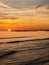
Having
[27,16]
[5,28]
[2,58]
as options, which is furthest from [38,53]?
[27,16]

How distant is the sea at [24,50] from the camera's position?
677mm

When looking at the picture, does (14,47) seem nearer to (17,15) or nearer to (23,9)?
(17,15)

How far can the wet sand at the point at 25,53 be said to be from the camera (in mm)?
675

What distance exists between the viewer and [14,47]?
702 millimetres

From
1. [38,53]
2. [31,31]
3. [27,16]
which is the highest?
[27,16]

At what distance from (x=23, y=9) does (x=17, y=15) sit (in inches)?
5.3

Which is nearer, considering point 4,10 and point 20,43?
point 20,43

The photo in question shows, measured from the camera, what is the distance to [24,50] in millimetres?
705

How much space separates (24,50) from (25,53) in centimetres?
2

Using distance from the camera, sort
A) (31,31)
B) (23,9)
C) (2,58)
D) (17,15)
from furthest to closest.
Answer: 1. (23,9)
2. (17,15)
3. (31,31)
4. (2,58)

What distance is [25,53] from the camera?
0.70m

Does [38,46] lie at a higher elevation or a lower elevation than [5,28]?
lower

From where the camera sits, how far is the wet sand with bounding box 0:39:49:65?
0.68m

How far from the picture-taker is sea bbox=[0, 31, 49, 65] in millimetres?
677
